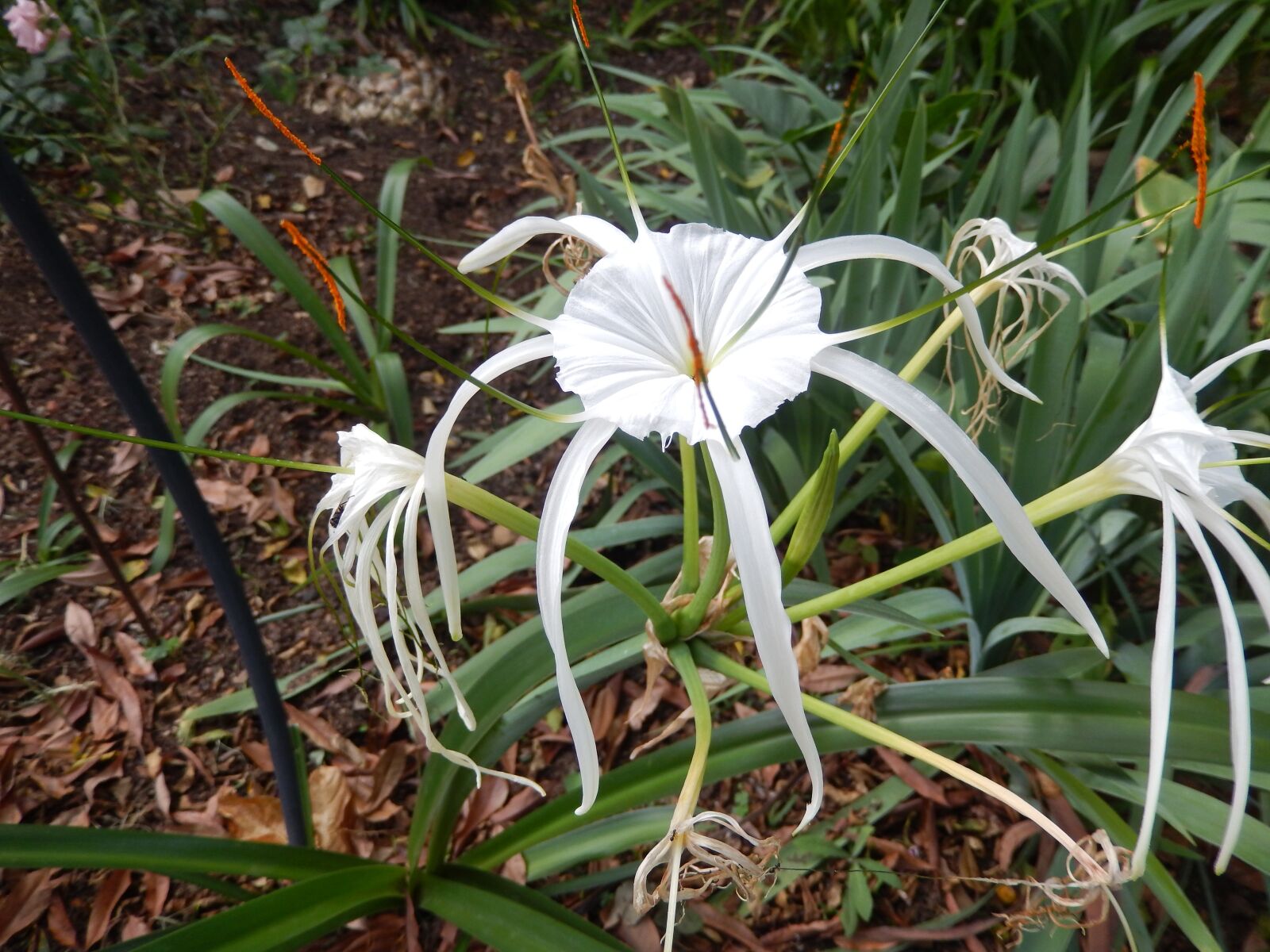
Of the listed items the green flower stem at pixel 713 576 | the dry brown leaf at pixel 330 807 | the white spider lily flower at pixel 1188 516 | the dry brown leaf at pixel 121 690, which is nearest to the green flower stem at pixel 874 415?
the green flower stem at pixel 713 576

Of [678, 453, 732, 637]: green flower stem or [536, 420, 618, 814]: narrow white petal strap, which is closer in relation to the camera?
[536, 420, 618, 814]: narrow white petal strap

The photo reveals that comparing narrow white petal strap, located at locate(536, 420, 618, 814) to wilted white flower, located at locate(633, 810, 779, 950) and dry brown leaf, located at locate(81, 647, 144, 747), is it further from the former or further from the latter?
dry brown leaf, located at locate(81, 647, 144, 747)

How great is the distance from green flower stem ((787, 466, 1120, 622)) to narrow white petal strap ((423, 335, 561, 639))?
24cm

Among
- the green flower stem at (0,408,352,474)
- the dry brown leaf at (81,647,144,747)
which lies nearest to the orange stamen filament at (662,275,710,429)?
the green flower stem at (0,408,352,474)

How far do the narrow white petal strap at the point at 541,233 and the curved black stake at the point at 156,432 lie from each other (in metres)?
0.28

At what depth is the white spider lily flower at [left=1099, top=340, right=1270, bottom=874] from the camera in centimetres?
38

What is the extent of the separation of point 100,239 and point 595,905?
173cm

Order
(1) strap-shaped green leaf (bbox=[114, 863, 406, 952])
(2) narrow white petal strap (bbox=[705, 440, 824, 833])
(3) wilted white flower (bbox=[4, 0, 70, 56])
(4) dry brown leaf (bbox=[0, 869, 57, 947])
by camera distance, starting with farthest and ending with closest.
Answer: (3) wilted white flower (bbox=[4, 0, 70, 56]) → (4) dry brown leaf (bbox=[0, 869, 57, 947]) → (1) strap-shaped green leaf (bbox=[114, 863, 406, 952]) → (2) narrow white petal strap (bbox=[705, 440, 824, 833])

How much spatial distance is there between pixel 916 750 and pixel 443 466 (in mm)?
330

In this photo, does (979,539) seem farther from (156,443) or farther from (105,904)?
(105,904)

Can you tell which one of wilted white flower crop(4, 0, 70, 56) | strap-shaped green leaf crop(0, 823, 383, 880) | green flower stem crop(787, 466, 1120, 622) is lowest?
strap-shaped green leaf crop(0, 823, 383, 880)

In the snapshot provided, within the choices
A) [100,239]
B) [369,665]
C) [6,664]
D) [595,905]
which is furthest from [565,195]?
[100,239]

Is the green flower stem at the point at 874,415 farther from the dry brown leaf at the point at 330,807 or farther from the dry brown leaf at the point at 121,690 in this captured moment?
the dry brown leaf at the point at 121,690

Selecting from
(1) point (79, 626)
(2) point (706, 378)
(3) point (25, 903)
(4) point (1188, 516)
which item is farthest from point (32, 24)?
(4) point (1188, 516)
